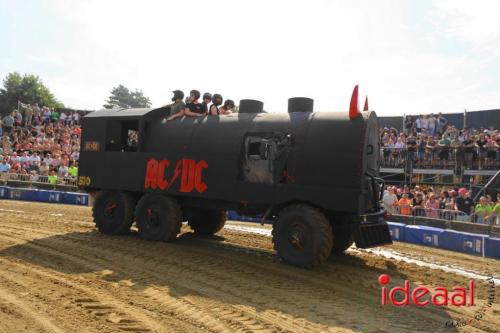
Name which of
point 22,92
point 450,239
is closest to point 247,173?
point 450,239

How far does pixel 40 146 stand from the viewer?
28391mm

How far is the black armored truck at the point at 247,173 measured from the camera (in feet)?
28.0

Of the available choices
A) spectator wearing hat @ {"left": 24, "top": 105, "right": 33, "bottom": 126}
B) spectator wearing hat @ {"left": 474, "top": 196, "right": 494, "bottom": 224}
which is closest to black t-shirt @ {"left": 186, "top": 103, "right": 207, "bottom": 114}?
spectator wearing hat @ {"left": 474, "top": 196, "right": 494, "bottom": 224}

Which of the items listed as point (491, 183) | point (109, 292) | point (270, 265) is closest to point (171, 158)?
point (270, 265)

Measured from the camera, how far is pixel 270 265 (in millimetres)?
8945

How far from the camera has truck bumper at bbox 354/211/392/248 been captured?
8.62m

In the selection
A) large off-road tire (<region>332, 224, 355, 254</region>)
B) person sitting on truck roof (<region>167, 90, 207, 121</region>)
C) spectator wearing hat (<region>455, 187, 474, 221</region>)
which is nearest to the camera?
large off-road tire (<region>332, 224, 355, 254</region>)

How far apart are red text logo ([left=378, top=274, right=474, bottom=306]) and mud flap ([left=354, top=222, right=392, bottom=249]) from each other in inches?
31.7

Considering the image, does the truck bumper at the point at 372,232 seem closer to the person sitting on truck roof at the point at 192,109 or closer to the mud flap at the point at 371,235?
the mud flap at the point at 371,235

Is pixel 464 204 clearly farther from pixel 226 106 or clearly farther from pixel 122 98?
pixel 122 98

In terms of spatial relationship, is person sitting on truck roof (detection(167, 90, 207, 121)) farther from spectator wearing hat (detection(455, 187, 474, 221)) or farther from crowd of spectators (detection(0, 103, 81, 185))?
crowd of spectators (detection(0, 103, 81, 185))

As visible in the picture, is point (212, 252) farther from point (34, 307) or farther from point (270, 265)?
point (34, 307)

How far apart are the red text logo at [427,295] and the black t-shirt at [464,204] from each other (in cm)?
817

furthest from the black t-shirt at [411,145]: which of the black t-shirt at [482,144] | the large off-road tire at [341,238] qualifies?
the large off-road tire at [341,238]
